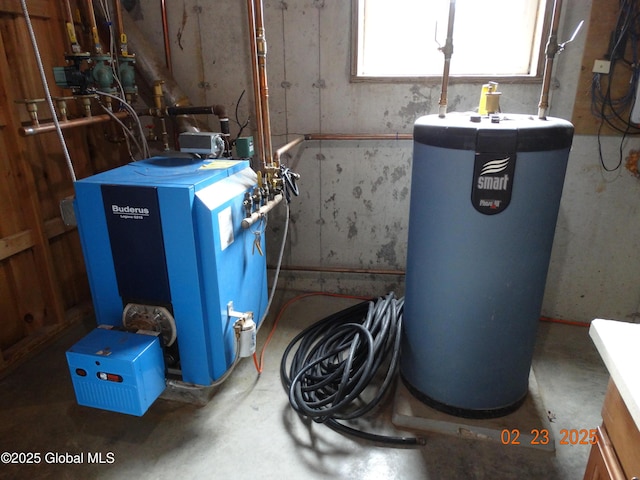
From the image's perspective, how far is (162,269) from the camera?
4.85 ft

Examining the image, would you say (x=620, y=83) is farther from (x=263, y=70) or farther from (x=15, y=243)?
(x=15, y=243)

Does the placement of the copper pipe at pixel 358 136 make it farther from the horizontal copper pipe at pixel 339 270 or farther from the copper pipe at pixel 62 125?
the copper pipe at pixel 62 125

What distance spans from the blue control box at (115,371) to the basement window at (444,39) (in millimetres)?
1541

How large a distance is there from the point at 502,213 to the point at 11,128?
77.4 inches

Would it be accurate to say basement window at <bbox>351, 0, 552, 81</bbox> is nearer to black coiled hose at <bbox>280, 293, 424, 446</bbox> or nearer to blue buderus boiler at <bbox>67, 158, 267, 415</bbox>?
blue buderus boiler at <bbox>67, 158, 267, 415</bbox>

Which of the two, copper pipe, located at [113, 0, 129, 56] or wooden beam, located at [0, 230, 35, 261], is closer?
wooden beam, located at [0, 230, 35, 261]

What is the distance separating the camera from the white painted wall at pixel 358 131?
2.04 meters

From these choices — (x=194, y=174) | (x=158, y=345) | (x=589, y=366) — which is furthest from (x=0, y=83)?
(x=589, y=366)

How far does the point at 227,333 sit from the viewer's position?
1.62 meters

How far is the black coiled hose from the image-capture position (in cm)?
157

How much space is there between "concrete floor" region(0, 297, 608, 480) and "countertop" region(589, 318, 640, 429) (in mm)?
830

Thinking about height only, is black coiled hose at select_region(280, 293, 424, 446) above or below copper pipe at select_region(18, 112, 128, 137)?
below
